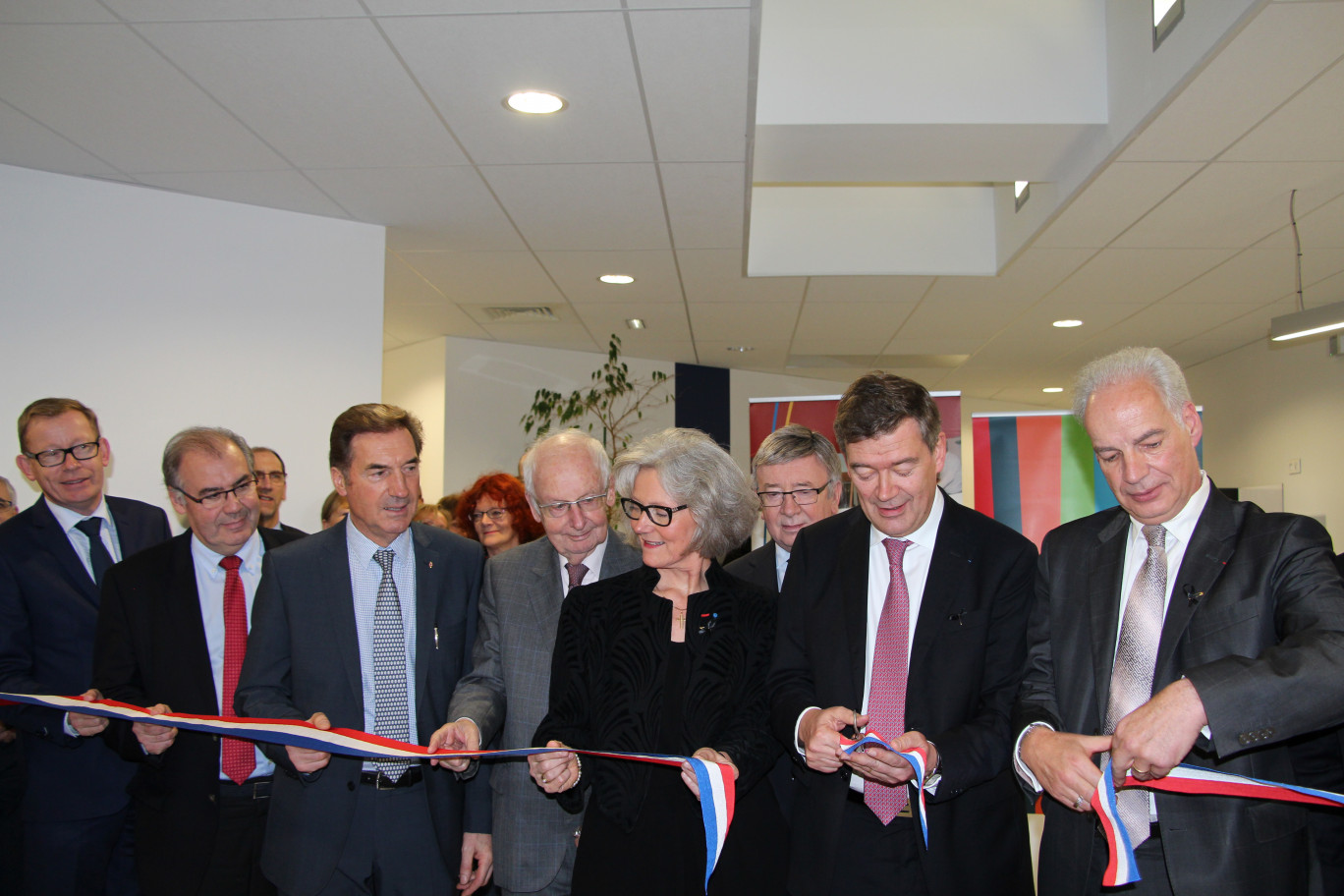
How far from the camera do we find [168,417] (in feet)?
17.1

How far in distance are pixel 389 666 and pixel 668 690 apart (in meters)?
0.86

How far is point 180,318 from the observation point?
5277mm

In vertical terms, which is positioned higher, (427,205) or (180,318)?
(427,205)

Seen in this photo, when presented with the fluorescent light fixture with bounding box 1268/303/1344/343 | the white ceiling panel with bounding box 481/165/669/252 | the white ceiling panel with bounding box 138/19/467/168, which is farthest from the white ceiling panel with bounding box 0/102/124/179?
the fluorescent light fixture with bounding box 1268/303/1344/343

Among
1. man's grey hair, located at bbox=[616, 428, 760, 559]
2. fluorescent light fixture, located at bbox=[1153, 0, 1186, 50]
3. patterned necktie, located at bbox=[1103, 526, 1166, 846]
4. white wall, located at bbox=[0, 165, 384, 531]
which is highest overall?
fluorescent light fixture, located at bbox=[1153, 0, 1186, 50]

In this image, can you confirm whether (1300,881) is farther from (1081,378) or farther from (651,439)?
(651,439)

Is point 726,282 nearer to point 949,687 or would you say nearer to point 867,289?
point 867,289

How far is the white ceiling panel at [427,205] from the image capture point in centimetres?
510

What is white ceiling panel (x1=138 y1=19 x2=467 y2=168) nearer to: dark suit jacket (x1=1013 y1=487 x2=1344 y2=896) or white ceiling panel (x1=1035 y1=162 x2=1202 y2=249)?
dark suit jacket (x1=1013 y1=487 x2=1344 y2=896)

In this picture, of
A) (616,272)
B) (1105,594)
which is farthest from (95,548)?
(616,272)

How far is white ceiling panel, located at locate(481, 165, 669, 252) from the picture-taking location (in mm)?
5086

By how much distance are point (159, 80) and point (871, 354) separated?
7.90 metres

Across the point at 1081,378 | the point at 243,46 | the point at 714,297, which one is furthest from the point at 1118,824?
the point at 714,297

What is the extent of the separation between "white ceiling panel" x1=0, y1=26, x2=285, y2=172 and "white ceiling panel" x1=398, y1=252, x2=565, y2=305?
6.05 feet
